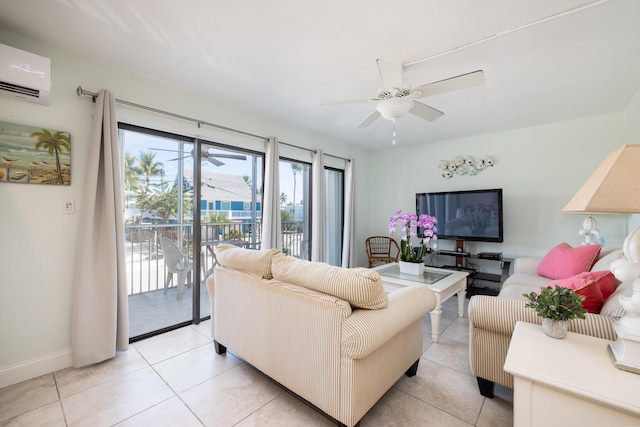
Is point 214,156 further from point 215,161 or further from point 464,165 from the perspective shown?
point 464,165

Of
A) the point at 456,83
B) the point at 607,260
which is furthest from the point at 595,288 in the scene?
the point at 456,83

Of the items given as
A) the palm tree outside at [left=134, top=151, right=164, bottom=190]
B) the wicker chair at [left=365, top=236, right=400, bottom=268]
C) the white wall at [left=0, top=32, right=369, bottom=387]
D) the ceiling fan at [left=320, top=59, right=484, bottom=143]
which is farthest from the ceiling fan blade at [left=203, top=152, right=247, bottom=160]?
the wicker chair at [left=365, top=236, right=400, bottom=268]

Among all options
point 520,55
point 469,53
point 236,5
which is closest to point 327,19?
point 236,5

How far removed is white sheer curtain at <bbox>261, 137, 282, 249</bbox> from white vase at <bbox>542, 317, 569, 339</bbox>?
2599 millimetres

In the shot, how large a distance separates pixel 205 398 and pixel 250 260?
90 cm

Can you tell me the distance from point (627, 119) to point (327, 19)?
3.63 metres

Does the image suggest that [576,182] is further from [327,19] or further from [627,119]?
[327,19]

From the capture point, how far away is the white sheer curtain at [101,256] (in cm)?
205

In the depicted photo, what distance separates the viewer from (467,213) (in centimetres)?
395

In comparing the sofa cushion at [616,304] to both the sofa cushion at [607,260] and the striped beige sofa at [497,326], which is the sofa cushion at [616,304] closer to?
the striped beige sofa at [497,326]

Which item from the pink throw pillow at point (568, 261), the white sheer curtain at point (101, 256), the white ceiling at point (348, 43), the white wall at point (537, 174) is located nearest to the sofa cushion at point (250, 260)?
the white sheer curtain at point (101, 256)

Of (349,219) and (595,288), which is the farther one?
(349,219)

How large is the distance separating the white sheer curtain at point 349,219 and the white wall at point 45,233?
3.09 metres

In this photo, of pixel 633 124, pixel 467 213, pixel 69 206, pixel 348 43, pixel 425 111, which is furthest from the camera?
pixel 467 213
